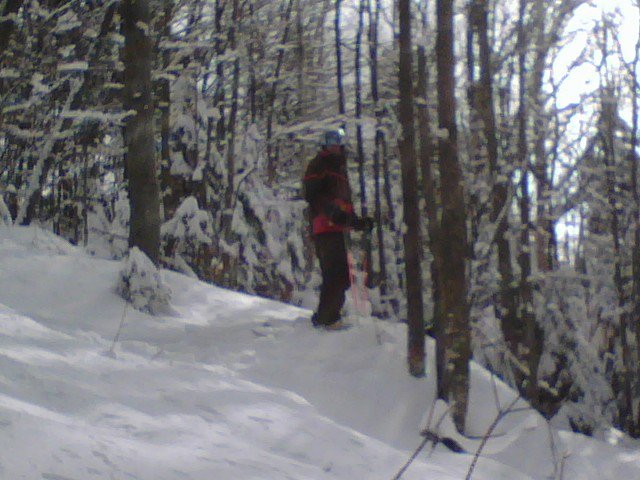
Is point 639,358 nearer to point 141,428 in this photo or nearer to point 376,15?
point 376,15

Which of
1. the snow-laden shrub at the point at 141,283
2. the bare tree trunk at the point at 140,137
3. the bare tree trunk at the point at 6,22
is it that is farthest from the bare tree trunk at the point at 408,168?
the bare tree trunk at the point at 6,22

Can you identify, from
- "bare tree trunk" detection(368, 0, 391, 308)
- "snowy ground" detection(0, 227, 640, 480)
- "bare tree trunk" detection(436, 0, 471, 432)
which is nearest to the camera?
"snowy ground" detection(0, 227, 640, 480)

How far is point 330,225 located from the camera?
6543 mm

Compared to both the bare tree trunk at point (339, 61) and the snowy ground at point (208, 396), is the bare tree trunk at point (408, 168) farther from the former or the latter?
the bare tree trunk at point (339, 61)

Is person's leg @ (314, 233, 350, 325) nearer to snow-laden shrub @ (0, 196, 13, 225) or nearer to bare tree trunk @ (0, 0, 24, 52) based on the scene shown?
snow-laden shrub @ (0, 196, 13, 225)

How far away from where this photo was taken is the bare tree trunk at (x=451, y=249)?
5.62 m

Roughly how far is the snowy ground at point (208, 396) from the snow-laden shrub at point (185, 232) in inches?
62.7

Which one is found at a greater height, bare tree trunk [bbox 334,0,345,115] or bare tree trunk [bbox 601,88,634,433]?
bare tree trunk [bbox 334,0,345,115]

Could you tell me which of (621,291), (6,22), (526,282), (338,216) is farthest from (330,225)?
A: (621,291)

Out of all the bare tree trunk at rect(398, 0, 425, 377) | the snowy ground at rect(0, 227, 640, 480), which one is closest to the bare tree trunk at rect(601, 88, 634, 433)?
the snowy ground at rect(0, 227, 640, 480)

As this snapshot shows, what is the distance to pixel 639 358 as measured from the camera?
10.3 meters

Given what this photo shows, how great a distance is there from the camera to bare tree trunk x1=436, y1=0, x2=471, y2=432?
18.4 ft

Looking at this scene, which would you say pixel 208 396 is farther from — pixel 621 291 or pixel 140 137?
pixel 621 291

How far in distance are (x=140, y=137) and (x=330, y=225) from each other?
197 cm
